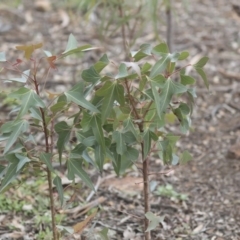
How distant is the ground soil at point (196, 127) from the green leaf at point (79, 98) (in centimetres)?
32

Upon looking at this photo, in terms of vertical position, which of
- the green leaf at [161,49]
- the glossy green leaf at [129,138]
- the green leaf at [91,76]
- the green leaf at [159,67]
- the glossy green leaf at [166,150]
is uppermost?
the green leaf at [161,49]

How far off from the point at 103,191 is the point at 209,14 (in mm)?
3055

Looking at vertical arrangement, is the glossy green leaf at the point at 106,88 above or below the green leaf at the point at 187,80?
above

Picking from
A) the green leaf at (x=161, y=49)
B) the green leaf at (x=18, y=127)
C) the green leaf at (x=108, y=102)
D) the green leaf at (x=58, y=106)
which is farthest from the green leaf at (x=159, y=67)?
the green leaf at (x=18, y=127)

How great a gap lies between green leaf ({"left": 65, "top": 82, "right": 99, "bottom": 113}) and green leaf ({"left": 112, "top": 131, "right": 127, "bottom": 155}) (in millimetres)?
139

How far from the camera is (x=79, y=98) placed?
68.9 inches

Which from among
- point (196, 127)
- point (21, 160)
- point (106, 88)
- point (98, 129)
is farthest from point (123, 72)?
point (196, 127)

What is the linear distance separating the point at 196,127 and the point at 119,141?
70.4 inches

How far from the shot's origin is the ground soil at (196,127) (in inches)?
103

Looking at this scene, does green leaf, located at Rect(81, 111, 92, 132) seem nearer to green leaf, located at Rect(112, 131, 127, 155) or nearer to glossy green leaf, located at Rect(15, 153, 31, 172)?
green leaf, located at Rect(112, 131, 127, 155)

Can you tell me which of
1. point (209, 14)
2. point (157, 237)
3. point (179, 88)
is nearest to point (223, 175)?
point (157, 237)

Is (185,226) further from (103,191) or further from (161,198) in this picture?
(103,191)

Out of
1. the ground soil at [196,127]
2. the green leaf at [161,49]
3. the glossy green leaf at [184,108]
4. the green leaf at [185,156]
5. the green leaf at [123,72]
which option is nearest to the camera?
the green leaf at [123,72]

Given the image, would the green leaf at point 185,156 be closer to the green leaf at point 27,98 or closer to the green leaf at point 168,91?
the green leaf at point 168,91
